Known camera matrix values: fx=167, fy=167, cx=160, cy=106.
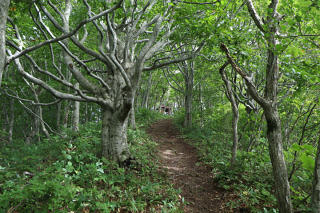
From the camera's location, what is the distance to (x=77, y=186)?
11.7 ft

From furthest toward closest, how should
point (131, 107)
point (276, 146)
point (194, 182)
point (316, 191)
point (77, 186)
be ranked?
point (194, 182)
point (131, 107)
point (77, 186)
point (276, 146)
point (316, 191)

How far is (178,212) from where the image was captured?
3756mm

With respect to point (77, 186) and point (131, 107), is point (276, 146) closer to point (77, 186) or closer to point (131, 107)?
point (131, 107)

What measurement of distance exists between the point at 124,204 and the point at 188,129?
1049cm

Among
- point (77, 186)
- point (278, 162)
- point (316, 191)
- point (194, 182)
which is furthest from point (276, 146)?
point (77, 186)

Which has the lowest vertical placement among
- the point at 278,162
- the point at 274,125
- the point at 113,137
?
the point at 278,162

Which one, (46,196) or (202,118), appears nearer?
(46,196)

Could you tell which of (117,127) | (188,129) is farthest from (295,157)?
(188,129)

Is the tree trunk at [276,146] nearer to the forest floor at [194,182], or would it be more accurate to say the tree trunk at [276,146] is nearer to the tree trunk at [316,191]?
the tree trunk at [316,191]

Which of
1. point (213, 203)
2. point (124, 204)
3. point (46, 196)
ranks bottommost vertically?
point (213, 203)

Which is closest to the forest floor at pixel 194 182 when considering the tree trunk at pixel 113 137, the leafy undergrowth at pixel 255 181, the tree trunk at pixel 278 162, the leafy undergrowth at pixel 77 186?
the leafy undergrowth at pixel 255 181

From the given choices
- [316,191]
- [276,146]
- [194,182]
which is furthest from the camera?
[194,182]

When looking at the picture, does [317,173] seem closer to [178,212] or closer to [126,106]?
[178,212]

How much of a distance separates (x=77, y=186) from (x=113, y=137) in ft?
6.00
